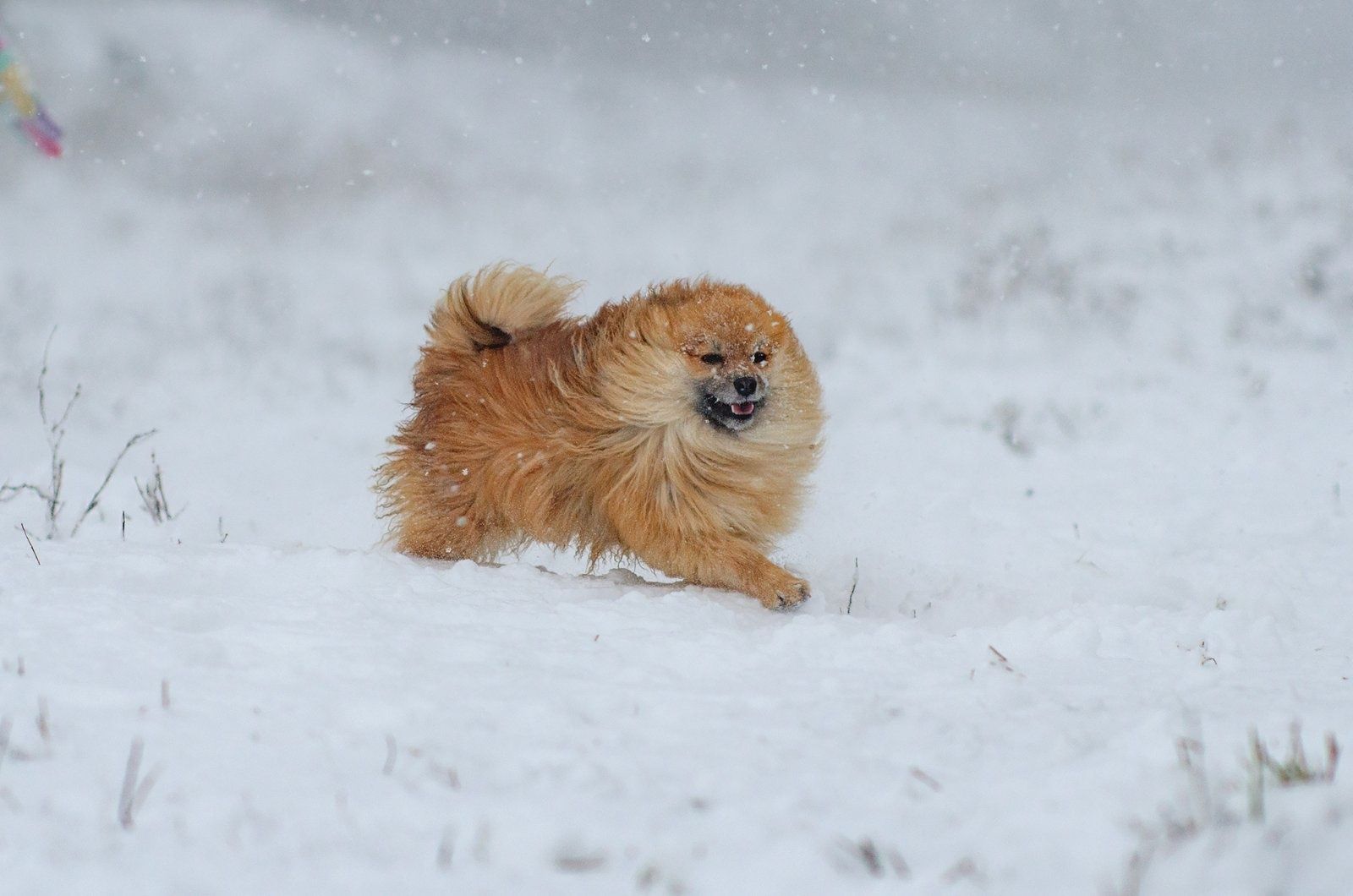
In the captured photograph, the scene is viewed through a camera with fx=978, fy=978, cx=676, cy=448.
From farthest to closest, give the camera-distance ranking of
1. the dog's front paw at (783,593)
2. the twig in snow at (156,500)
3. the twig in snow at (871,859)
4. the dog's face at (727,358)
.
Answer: the twig in snow at (156,500) < the dog's face at (727,358) < the dog's front paw at (783,593) < the twig in snow at (871,859)

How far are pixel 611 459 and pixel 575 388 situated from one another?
1.15 feet

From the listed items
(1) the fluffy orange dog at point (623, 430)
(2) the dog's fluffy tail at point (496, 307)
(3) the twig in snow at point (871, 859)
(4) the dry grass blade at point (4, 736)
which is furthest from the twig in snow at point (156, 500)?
(3) the twig in snow at point (871, 859)

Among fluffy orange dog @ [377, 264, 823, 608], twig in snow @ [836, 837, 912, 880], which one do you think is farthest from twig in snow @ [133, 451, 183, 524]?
twig in snow @ [836, 837, 912, 880]

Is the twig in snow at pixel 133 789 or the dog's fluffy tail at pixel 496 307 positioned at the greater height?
the dog's fluffy tail at pixel 496 307

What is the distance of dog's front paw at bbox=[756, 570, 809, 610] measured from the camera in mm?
4004

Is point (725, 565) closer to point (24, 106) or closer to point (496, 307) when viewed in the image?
point (496, 307)

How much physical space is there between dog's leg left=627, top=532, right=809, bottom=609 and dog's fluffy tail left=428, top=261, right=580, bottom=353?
1240mm

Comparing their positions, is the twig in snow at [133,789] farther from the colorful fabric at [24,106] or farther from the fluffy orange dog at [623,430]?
the colorful fabric at [24,106]

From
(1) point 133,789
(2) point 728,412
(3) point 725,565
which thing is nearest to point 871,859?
(1) point 133,789

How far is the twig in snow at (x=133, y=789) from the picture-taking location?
1.56m

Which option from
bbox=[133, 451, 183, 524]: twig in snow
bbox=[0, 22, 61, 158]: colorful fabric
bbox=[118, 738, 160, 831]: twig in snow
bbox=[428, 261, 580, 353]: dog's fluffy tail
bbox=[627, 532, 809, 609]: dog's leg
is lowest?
bbox=[133, 451, 183, 524]: twig in snow

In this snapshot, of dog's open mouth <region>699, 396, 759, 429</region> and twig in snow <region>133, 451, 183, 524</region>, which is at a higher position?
dog's open mouth <region>699, 396, 759, 429</region>

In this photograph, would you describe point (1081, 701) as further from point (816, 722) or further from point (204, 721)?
point (204, 721)

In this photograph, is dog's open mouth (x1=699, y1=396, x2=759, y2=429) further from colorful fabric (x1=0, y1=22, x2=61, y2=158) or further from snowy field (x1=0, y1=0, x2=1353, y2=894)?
colorful fabric (x1=0, y1=22, x2=61, y2=158)
